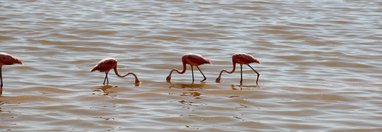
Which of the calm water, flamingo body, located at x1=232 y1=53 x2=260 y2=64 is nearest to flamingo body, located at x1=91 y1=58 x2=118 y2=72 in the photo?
the calm water

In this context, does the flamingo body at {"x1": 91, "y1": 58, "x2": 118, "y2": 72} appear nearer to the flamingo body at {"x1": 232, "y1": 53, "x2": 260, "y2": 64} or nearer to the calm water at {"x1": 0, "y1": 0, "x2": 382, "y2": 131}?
the calm water at {"x1": 0, "y1": 0, "x2": 382, "y2": 131}

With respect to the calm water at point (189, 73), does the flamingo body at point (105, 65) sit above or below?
above

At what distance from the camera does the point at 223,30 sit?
1806cm

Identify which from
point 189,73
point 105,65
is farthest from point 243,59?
point 105,65

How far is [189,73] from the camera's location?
44.2 feet

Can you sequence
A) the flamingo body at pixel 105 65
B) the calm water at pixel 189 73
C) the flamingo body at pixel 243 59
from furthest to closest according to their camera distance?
1. the flamingo body at pixel 243 59
2. the flamingo body at pixel 105 65
3. the calm water at pixel 189 73

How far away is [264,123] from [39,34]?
25.2 feet

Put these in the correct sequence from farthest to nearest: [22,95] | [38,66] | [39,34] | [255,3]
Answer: [255,3] → [39,34] → [38,66] → [22,95]

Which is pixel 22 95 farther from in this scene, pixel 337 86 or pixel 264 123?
pixel 337 86

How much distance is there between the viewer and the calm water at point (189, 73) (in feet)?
34.3

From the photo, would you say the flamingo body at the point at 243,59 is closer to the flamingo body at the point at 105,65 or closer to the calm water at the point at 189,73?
the calm water at the point at 189,73

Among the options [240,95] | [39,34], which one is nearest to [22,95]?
[240,95]

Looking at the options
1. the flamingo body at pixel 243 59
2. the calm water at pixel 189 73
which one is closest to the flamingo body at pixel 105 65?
the calm water at pixel 189 73

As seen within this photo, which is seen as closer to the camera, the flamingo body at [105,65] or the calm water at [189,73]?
the calm water at [189,73]
